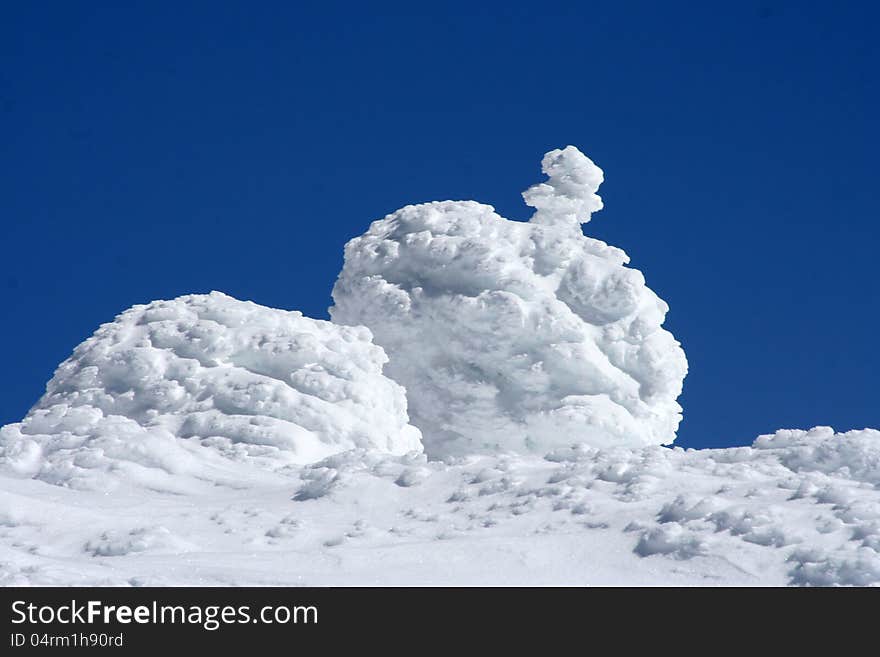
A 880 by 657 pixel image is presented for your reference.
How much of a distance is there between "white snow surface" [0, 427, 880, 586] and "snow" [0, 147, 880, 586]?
33mm

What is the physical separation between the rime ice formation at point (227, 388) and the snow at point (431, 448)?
47 millimetres

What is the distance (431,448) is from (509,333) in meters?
3.33

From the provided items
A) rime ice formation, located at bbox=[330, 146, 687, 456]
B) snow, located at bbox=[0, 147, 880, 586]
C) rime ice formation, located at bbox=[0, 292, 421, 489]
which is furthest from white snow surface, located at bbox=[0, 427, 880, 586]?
rime ice formation, located at bbox=[330, 146, 687, 456]

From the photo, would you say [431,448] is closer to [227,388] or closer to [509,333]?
[509,333]

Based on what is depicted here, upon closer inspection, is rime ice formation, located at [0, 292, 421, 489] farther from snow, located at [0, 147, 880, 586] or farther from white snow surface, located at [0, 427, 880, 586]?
white snow surface, located at [0, 427, 880, 586]

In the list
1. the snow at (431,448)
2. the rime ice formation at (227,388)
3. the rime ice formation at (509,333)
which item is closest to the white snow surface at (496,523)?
the snow at (431,448)

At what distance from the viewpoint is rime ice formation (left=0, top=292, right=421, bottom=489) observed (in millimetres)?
18406

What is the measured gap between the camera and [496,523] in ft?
39.3

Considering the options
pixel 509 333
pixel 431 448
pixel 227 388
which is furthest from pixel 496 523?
pixel 431 448

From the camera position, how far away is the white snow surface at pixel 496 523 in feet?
33.4
